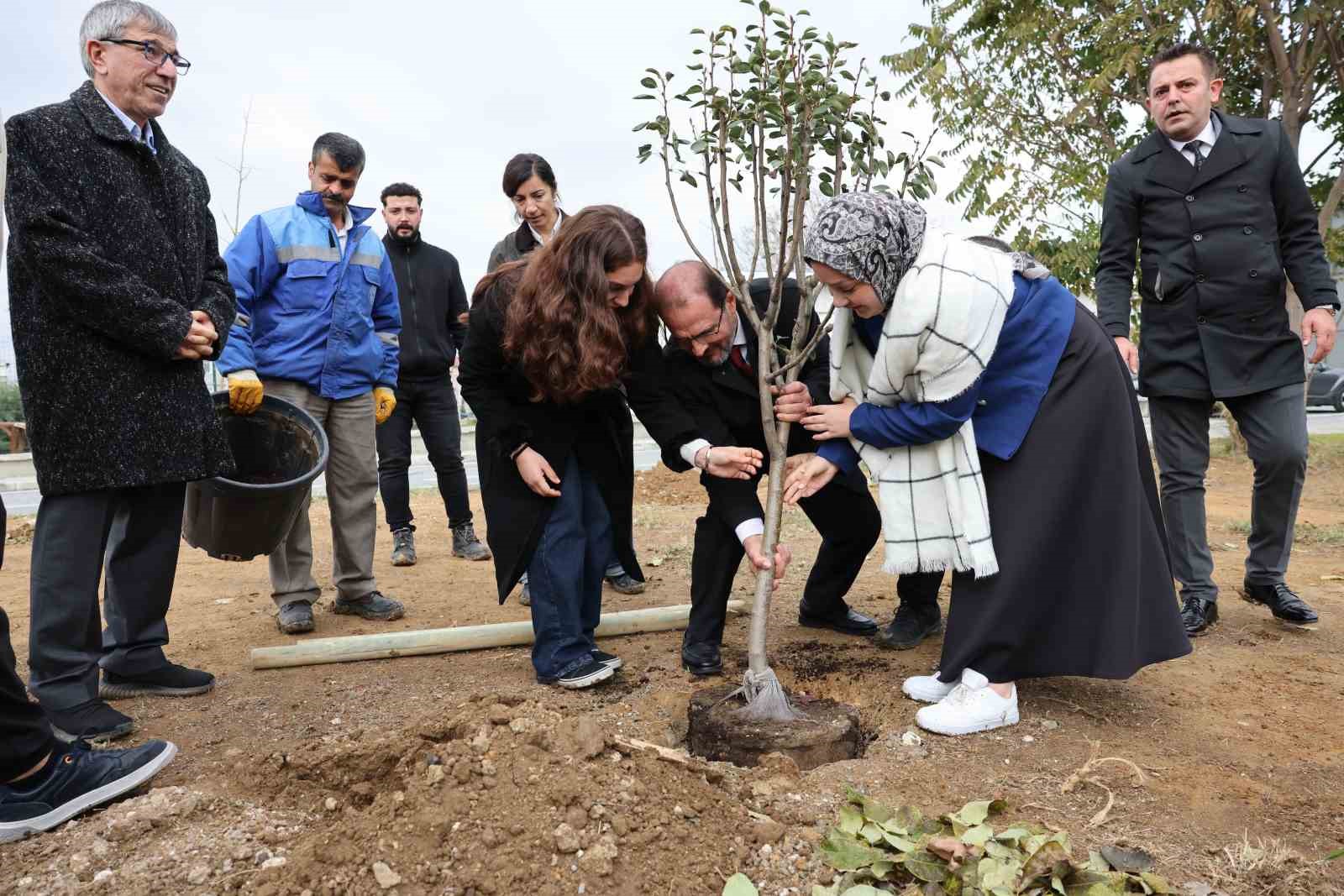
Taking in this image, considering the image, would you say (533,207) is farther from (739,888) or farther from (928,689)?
(739,888)

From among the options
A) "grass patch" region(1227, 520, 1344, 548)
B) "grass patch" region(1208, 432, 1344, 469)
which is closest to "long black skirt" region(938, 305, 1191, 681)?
"grass patch" region(1227, 520, 1344, 548)

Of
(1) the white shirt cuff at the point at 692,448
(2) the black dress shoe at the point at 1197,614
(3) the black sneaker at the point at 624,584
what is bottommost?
(3) the black sneaker at the point at 624,584

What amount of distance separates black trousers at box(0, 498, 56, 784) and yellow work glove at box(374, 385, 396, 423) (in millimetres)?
2219

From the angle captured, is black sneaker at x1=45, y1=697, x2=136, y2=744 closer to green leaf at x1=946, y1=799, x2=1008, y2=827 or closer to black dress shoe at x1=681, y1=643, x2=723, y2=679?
black dress shoe at x1=681, y1=643, x2=723, y2=679

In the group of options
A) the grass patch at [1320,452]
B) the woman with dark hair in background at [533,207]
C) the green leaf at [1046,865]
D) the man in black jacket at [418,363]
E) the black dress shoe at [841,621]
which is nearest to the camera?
the green leaf at [1046,865]

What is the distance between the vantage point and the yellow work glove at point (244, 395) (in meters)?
3.35

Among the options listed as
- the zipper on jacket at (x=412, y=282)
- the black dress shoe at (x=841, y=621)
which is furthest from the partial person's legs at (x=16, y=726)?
the zipper on jacket at (x=412, y=282)

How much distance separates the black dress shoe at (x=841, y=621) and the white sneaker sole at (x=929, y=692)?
76cm

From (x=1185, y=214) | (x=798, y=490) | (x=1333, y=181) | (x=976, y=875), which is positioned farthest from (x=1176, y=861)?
(x=1333, y=181)

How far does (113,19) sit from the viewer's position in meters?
2.78

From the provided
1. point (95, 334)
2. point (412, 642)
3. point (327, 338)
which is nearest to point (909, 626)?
point (412, 642)

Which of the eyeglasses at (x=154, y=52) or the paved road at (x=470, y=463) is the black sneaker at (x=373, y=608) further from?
the eyeglasses at (x=154, y=52)

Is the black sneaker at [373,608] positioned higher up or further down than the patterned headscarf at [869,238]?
further down

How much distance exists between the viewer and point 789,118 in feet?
9.14
